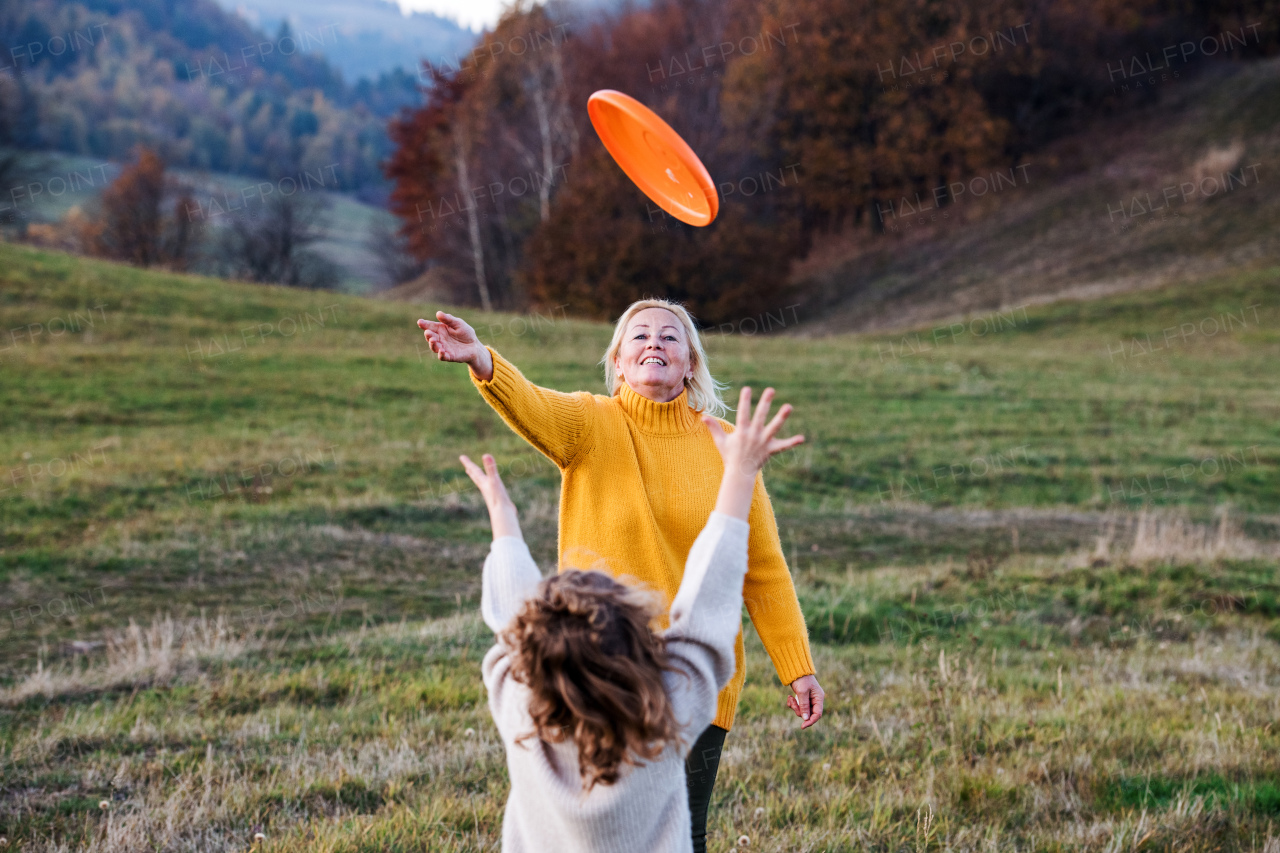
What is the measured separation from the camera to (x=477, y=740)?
469cm

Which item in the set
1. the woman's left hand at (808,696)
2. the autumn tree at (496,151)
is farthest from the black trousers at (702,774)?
the autumn tree at (496,151)

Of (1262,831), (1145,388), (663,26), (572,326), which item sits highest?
(663,26)

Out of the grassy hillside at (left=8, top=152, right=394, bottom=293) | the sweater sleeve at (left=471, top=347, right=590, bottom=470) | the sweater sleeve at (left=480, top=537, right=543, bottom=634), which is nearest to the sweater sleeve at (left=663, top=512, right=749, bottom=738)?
the sweater sleeve at (left=480, top=537, right=543, bottom=634)

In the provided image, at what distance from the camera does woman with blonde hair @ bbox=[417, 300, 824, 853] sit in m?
2.87

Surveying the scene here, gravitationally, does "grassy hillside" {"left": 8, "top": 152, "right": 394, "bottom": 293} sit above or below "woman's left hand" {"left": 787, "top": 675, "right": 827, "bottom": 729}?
above

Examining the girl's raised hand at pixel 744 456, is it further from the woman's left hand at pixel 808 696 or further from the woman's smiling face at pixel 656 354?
the woman's left hand at pixel 808 696

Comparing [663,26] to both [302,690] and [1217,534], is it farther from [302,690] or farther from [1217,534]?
[302,690]

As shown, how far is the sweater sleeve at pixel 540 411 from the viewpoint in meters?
2.80

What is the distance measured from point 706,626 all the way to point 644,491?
867mm

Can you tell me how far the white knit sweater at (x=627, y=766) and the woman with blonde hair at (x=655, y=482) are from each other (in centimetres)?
67

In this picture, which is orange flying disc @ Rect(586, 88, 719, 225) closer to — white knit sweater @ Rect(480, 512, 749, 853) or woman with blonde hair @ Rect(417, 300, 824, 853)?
woman with blonde hair @ Rect(417, 300, 824, 853)

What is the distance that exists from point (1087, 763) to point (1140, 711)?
1009mm

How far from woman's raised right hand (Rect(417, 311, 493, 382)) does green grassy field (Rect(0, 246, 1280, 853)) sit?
1.91 metres

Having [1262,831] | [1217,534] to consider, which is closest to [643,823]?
[1262,831]
